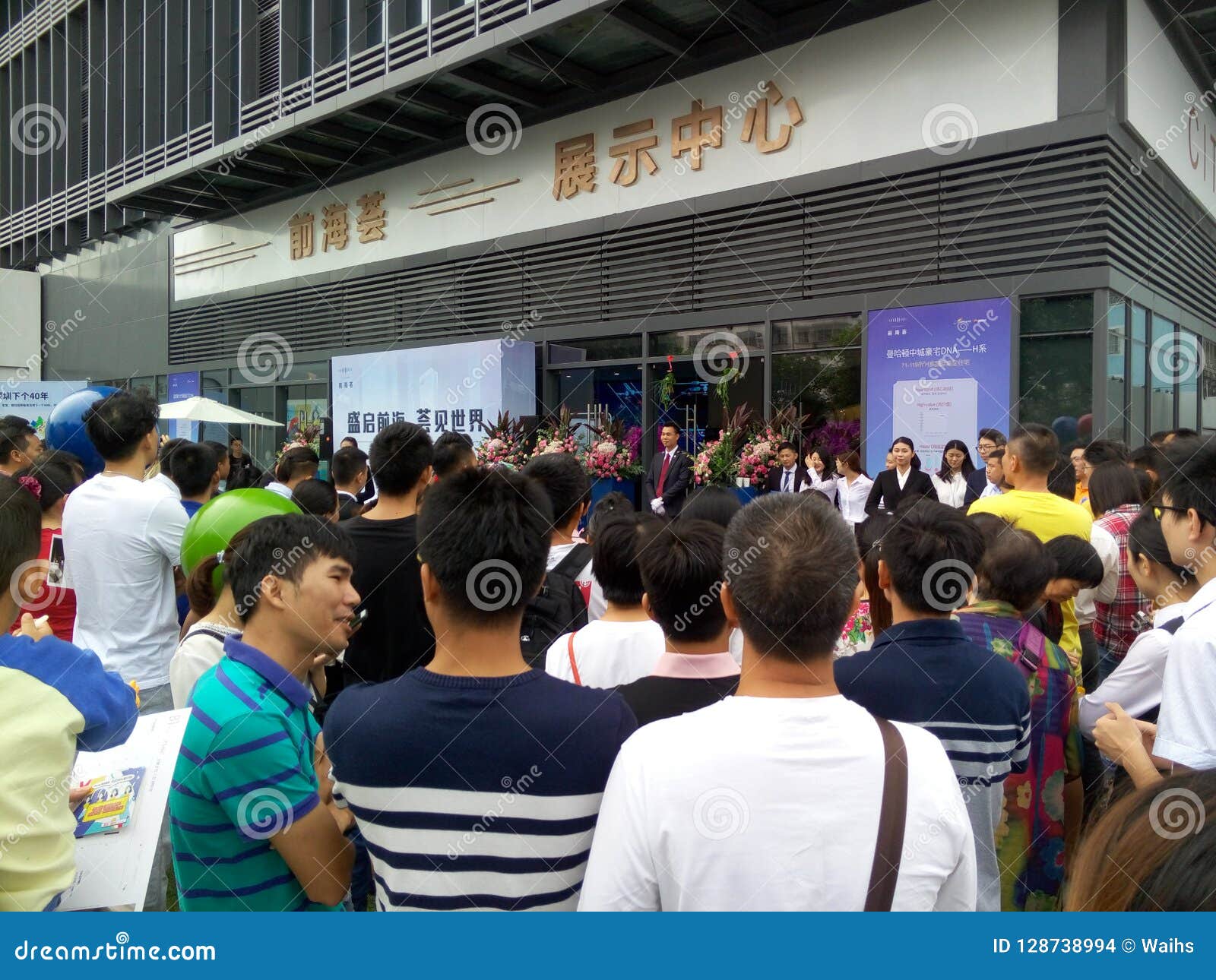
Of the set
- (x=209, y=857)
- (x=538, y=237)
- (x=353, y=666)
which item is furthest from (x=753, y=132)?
(x=209, y=857)

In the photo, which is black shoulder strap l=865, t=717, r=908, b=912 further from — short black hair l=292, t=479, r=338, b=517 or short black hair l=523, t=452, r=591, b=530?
short black hair l=292, t=479, r=338, b=517

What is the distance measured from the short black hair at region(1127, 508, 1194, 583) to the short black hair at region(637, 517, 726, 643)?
4.68 feet

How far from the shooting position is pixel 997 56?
788 centimetres

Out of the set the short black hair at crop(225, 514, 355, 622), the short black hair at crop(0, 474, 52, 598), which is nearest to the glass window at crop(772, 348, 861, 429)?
the short black hair at crop(225, 514, 355, 622)

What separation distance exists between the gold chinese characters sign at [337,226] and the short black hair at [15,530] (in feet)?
43.6

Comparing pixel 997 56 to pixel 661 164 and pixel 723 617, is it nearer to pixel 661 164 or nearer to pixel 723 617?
pixel 661 164

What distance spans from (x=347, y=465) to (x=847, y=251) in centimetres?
591

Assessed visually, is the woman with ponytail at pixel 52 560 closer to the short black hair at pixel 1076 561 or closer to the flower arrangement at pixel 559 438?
the short black hair at pixel 1076 561

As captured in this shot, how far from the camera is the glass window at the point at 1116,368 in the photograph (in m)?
7.52

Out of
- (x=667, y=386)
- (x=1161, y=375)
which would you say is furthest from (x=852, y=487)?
(x=1161, y=375)

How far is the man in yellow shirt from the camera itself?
3.78 m

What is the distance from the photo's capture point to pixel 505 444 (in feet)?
33.3

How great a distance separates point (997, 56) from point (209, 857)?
28.8 ft

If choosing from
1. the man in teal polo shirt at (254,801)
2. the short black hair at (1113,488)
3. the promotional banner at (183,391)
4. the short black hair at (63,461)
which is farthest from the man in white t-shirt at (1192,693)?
the promotional banner at (183,391)
